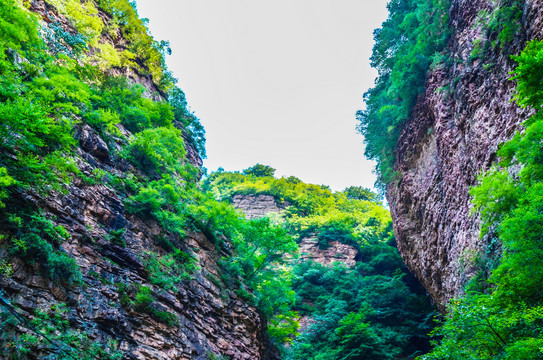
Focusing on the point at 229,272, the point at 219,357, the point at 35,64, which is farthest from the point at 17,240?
the point at 229,272

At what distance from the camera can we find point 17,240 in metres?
8.13

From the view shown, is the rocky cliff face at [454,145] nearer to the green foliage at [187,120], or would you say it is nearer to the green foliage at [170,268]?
the green foliage at [170,268]

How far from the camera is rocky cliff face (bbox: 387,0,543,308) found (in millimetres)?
12195

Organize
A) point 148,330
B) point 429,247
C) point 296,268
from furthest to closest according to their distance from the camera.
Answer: point 296,268
point 429,247
point 148,330

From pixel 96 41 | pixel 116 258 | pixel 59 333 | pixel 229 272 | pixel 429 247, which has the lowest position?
pixel 59 333

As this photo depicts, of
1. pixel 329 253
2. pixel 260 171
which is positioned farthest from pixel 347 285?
pixel 260 171

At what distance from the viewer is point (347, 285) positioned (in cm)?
2731

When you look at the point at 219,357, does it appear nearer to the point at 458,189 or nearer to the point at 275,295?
the point at 275,295

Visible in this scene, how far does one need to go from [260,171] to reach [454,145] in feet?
127

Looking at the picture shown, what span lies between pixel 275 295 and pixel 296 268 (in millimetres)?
12488

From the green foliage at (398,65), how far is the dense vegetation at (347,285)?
8.58 m

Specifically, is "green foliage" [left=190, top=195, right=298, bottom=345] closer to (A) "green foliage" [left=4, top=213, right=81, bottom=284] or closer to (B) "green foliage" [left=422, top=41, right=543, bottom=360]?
(A) "green foliage" [left=4, top=213, right=81, bottom=284]

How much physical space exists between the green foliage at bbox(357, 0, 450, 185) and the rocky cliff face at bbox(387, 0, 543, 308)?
0.81 m

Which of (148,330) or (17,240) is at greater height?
(17,240)
